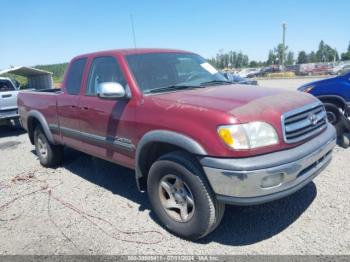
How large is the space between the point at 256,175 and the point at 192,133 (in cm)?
67

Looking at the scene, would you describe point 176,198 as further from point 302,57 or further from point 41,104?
point 302,57

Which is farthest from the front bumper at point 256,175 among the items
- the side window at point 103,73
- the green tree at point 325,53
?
the green tree at point 325,53

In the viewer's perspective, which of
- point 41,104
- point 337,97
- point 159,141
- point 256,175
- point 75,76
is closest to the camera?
point 256,175

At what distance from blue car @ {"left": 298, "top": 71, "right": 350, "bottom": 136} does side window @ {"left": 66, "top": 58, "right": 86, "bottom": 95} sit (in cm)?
449

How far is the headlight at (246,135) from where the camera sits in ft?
9.12

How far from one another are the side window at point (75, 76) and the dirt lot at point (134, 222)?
4.90ft

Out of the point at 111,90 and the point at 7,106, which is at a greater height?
the point at 111,90

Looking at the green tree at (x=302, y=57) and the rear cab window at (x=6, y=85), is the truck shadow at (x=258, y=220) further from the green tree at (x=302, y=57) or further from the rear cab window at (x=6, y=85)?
the green tree at (x=302, y=57)

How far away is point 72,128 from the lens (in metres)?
4.85

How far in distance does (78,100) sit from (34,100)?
5.90 ft

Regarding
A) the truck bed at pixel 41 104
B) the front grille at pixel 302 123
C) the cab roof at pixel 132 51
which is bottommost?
the front grille at pixel 302 123

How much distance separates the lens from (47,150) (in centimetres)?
594

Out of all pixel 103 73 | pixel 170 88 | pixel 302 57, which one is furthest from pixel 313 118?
pixel 302 57

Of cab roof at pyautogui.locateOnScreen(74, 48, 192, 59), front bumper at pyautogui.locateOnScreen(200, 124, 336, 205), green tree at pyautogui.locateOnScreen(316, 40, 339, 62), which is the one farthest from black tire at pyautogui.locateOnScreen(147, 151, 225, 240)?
green tree at pyautogui.locateOnScreen(316, 40, 339, 62)
